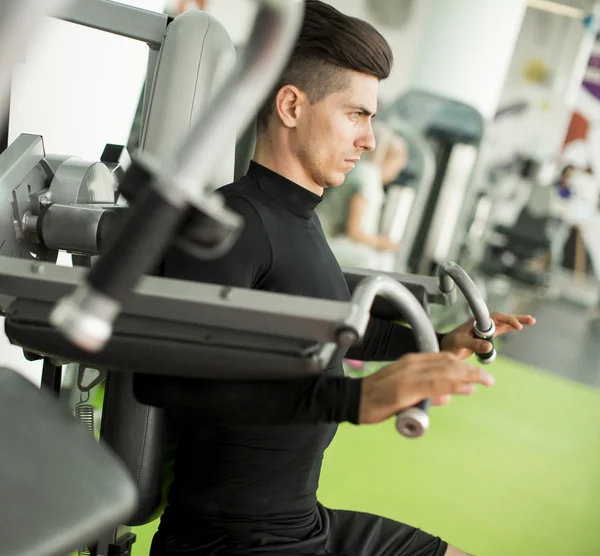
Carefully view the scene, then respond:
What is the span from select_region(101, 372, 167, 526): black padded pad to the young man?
34 mm

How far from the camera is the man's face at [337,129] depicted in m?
1.18

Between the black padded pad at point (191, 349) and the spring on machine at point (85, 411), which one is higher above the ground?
the black padded pad at point (191, 349)

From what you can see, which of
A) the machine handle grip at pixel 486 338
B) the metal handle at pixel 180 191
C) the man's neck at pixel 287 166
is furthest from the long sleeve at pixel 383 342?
the metal handle at pixel 180 191

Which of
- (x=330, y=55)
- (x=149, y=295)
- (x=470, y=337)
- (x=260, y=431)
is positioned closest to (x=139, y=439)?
(x=260, y=431)

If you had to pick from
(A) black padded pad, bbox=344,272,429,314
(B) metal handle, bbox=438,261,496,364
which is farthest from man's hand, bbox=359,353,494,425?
(A) black padded pad, bbox=344,272,429,314

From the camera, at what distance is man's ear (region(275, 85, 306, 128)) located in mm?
1199

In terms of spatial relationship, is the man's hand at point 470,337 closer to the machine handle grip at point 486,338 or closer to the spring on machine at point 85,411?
the machine handle grip at point 486,338

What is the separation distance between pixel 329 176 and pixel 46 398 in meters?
0.59

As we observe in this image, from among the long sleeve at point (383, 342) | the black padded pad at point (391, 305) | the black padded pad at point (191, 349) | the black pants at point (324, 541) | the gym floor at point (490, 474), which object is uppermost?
the black padded pad at point (191, 349)

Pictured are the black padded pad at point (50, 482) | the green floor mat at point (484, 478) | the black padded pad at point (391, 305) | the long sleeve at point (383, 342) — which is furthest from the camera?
the green floor mat at point (484, 478)

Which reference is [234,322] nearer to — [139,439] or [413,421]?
[413,421]

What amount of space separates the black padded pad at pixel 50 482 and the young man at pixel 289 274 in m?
0.29

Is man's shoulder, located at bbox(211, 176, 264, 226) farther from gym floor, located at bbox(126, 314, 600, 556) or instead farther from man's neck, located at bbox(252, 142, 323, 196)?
gym floor, located at bbox(126, 314, 600, 556)

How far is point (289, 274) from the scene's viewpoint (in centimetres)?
111
